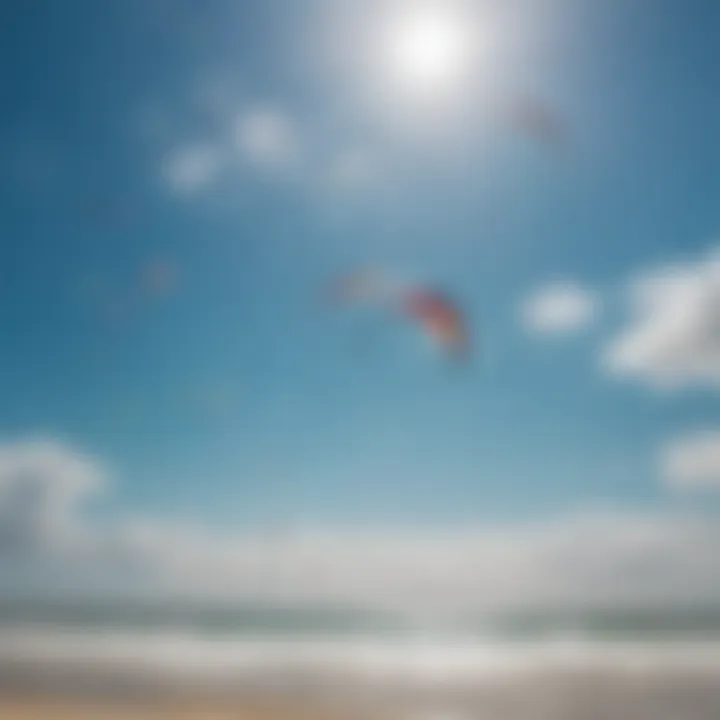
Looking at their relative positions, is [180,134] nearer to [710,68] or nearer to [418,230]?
[418,230]

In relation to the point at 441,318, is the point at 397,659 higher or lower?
lower

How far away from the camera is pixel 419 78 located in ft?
11.1

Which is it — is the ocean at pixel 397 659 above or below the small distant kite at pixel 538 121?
below

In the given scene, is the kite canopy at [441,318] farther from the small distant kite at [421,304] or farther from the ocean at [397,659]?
the ocean at [397,659]

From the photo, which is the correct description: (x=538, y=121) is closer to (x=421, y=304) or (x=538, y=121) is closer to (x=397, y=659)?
(x=421, y=304)

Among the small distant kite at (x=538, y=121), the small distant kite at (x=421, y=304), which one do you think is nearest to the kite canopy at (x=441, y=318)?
the small distant kite at (x=421, y=304)

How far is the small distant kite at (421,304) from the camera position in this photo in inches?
132

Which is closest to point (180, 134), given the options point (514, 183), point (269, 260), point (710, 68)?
point (269, 260)

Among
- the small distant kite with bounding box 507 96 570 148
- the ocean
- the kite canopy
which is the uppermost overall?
the small distant kite with bounding box 507 96 570 148

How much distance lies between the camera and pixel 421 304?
11.0ft

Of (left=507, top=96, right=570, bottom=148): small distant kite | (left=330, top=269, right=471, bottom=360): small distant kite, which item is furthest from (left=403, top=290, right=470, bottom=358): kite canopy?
(left=507, top=96, right=570, bottom=148): small distant kite

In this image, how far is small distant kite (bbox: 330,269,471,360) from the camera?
3348 mm

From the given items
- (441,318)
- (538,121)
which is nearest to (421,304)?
(441,318)

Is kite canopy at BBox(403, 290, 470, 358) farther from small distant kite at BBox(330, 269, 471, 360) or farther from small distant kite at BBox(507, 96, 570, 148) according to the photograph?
small distant kite at BBox(507, 96, 570, 148)
